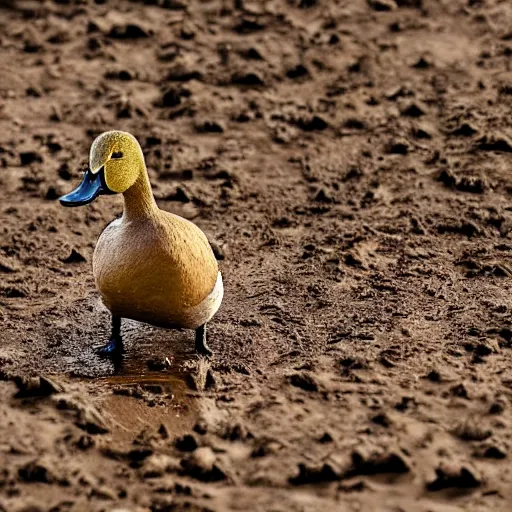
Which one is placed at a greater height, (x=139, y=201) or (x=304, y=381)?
(x=139, y=201)

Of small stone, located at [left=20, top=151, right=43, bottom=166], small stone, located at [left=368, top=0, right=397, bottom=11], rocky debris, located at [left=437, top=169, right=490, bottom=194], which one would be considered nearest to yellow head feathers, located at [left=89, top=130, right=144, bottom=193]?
small stone, located at [left=20, top=151, right=43, bottom=166]

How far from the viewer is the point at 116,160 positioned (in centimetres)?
419

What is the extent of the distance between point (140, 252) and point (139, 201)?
0.21m

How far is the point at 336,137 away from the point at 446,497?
338 centimetres

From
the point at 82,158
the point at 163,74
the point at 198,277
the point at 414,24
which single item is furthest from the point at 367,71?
the point at 198,277

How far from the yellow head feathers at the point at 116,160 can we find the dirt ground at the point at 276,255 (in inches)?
31.3

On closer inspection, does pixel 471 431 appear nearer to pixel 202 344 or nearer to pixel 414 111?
pixel 202 344

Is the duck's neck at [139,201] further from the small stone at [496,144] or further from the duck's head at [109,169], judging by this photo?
the small stone at [496,144]

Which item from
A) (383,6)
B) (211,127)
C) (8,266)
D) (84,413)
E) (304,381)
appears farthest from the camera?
(383,6)

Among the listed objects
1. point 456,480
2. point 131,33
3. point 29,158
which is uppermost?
point 131,33

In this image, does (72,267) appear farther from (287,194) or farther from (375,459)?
(375,459)

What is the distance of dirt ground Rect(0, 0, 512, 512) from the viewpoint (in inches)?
150

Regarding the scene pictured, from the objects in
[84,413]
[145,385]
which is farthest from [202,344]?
[84,413]

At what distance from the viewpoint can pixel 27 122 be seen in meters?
6.82
